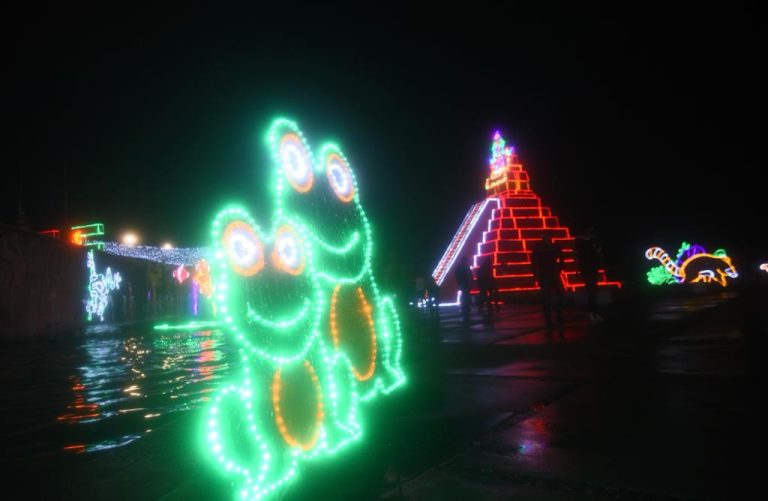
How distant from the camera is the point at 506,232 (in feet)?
107

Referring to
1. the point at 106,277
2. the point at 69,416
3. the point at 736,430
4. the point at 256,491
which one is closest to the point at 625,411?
the point at 736,430

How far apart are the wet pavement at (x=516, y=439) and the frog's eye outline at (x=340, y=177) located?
Result: 5.73ft

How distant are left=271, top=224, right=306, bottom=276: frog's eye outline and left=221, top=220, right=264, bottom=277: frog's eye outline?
0.15m

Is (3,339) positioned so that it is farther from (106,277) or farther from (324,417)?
(324,417)

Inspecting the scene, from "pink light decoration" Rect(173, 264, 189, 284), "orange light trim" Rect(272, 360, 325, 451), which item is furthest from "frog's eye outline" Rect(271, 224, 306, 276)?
"pink light decoration" Rect(173, 264, 189, 284)

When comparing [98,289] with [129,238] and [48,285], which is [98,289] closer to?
[48,285]

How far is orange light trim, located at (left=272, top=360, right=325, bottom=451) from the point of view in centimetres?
280

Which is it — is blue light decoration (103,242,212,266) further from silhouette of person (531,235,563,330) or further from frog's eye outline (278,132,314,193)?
frog's eye outline (278,132,314,193)

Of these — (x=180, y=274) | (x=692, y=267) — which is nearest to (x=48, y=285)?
(x=180, y=274)

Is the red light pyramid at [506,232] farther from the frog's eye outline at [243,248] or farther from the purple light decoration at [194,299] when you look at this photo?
the frog's eye outline at [243,248]

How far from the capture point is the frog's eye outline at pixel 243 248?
2.77 m

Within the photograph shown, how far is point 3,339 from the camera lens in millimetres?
17859

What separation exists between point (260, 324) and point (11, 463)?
303 cm

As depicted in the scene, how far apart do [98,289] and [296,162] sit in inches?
983
